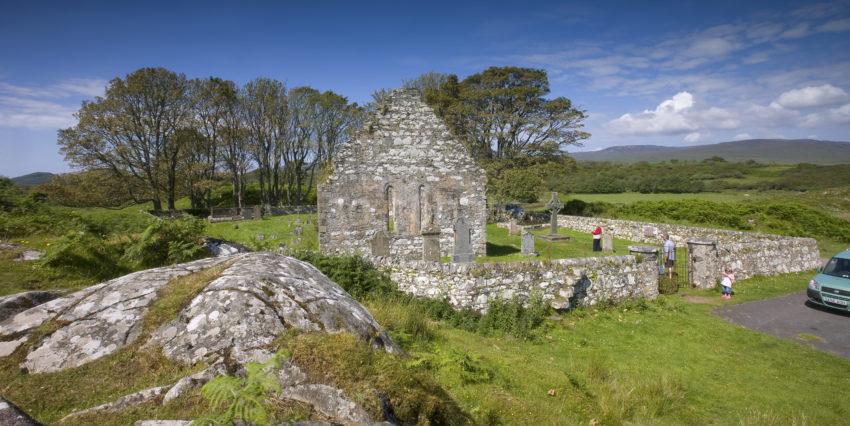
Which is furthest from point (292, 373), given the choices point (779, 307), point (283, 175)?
point (283, 175)

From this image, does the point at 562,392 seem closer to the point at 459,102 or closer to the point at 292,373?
the point at 292,373

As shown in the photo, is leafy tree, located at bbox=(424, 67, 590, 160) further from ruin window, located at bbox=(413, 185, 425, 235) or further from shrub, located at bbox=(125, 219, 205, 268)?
shrub, located at bbox=(125, 219, 205, 268)

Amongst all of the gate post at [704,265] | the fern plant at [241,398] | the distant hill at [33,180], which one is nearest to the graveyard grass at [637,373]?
the fern plant at [241,398]

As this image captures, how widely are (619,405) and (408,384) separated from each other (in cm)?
414

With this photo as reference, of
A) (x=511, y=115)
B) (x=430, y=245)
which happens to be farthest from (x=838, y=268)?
(x=511, y=115)

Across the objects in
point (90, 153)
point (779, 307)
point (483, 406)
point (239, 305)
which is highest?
point (90, 153)

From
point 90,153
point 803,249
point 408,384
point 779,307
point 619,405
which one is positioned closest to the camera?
point 408,384

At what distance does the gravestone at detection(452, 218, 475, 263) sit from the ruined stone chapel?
2.50 m

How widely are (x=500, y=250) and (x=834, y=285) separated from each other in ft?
38.6

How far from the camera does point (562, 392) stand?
20.4ft

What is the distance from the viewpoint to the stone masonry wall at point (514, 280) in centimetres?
1012

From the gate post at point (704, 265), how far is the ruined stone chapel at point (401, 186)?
8060 millimetres

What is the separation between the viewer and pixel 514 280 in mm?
10469

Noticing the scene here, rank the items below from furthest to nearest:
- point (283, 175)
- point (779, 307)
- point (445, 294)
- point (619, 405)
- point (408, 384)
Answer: point (283, 175) < point (779, 307) < point (445, 294) < point (619, 405) < point (408, 384)
